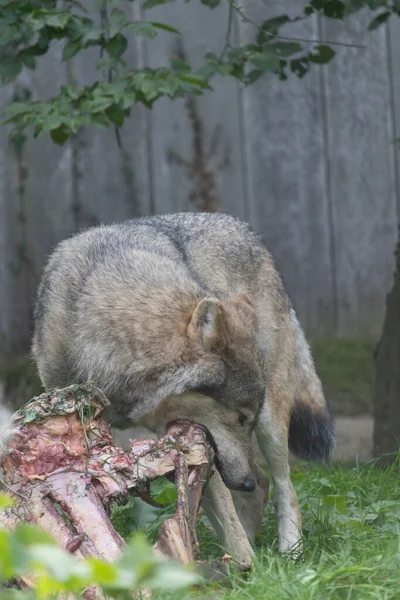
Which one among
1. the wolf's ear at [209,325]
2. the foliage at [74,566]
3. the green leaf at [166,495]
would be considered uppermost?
the foliage at [74,566]

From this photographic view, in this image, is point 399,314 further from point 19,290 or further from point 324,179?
point 19,290

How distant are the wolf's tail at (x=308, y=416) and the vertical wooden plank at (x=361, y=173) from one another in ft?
7.70

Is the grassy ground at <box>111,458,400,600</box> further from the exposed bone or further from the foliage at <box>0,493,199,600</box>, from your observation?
the foliage at <box>0,493,199,600</box>

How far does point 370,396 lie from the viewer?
7031mm

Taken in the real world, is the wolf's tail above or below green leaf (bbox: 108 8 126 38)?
below

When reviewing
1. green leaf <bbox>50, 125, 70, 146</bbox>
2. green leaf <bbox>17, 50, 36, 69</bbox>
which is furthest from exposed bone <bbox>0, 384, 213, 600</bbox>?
green leaf <bbox>17, 50, 36, 69</bbox>

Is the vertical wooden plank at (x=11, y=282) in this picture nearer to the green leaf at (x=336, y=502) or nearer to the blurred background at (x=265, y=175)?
the blurred background at (x=265, y=175)

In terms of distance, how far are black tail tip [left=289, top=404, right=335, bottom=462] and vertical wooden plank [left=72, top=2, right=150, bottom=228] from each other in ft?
9.40

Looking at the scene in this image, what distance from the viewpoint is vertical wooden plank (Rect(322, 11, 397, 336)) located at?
22.9ft

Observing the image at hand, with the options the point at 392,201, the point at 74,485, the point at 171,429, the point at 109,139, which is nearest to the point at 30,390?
the point at 109,139

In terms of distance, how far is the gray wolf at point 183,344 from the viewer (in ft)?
11.5

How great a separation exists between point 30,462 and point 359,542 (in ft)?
4.29

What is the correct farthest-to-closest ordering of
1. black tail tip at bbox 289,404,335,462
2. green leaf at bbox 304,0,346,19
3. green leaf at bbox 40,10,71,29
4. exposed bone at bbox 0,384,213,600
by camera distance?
1. green leaf at bbox 304,0,346,19
2. black tail tip at bbox 289,404,335,462
3. green leaf at bbox 40,10,71,29
4. exposed bone at bbox 0,384,213,600

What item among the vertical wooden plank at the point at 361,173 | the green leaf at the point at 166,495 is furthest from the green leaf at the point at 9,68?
the vertical wooden plank at the point at 361,173
